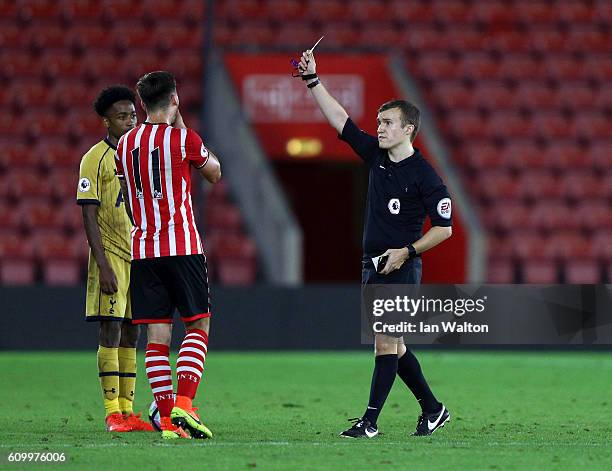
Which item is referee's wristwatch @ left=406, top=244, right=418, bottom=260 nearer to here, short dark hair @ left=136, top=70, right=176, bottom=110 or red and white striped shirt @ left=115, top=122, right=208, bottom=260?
red and white striped shirt @ left=115, top=122, right=208, bottom=260

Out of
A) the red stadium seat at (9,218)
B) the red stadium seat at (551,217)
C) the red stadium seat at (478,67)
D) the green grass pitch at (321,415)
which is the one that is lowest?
the green grass pitch at (321,415)

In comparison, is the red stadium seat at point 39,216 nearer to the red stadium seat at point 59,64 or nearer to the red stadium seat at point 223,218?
A: the red stadium seat at point 223,218

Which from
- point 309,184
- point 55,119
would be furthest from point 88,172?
point 309,184

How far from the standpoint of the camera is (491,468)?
20.0 ft

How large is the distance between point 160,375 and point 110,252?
101cm

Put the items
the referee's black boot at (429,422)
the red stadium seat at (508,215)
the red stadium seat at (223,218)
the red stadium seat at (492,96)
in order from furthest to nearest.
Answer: the red stadium seat at (492,96) < the red stadium seat at (508,215) < the red stadium seat at (223,218) < the referee's black boot at (429,422)

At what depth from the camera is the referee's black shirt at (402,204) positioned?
7.18 meters

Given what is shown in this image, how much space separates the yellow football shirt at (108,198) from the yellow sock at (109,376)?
21.9 inches

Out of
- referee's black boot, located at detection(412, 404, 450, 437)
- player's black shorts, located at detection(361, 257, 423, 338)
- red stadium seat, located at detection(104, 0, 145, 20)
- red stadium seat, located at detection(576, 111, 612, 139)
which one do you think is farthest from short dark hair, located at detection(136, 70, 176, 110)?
red stadium seat, located at detection(576, 111, 612, 139)

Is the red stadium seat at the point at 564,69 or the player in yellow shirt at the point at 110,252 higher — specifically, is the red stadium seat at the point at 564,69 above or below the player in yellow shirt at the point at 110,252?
above

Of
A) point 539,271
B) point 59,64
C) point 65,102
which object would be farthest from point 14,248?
point 539,271

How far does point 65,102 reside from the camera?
17219mm

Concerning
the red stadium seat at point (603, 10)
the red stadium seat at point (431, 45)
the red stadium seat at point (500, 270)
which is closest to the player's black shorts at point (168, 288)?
the red stadium seat at point (500, 270)

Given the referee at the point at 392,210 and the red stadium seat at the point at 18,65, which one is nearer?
the referee at the point at 392,210
